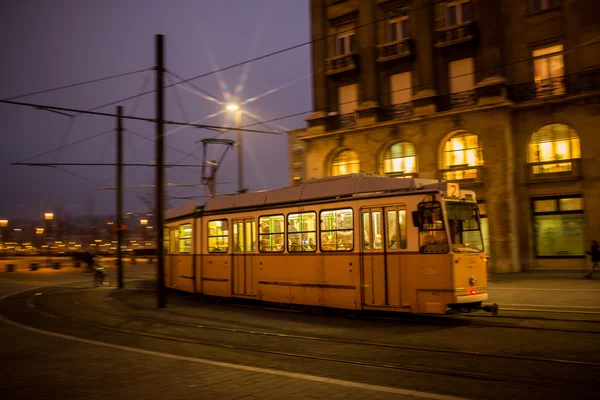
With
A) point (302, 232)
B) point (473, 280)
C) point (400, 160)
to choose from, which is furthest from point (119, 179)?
point (473, 280)

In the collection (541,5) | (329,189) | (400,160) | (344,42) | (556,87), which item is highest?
(344,42)

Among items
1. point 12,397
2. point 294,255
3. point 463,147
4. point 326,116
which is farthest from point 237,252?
point 326,116

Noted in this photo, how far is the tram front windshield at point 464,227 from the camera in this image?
12.5 metres

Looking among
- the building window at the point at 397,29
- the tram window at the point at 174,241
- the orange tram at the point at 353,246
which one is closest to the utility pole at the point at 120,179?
the tram window at the point at 174,241

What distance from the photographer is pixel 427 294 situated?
1238 centimetres

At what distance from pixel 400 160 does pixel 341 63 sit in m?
7.02

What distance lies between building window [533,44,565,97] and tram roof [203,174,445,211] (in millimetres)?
15252

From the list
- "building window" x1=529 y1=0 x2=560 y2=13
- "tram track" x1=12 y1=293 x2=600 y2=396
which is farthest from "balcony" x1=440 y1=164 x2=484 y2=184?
"tram track" x1=12 y1=293 x2=600 y2=396

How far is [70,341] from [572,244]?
21.5 metres

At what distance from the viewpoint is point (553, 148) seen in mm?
25531

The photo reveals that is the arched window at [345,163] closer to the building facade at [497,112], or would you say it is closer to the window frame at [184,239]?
the building facade at [497,112]

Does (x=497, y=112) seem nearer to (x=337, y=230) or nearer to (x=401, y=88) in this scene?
(x=401, y=88)

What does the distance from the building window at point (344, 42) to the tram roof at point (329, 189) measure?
57.1 feet

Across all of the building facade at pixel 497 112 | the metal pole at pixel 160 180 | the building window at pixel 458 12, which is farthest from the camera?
the building window at pixel 458 12
